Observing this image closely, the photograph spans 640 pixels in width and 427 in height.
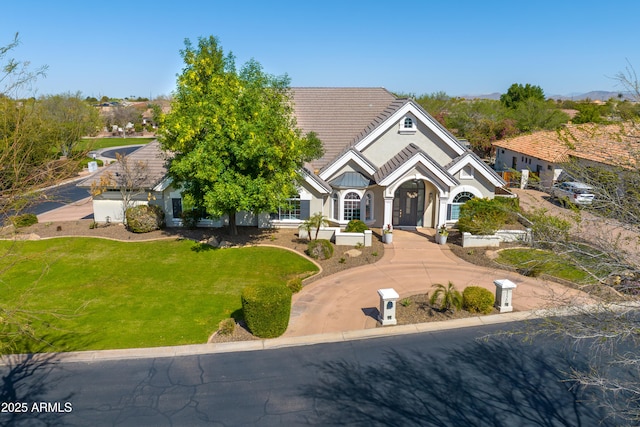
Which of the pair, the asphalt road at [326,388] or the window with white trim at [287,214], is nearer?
the asphalt road at [326,388]

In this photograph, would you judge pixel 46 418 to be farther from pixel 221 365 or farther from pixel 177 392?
pixel 221 365

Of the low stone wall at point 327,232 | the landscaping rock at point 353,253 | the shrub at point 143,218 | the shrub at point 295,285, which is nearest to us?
the shrub at point 295,285

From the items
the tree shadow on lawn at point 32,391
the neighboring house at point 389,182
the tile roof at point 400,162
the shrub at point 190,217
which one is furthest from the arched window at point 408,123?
the tree shadow on lawn at point 32,391

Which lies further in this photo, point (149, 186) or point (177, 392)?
point (149, 186)

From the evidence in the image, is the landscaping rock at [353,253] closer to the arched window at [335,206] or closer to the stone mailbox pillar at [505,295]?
the arched window at [335,206]

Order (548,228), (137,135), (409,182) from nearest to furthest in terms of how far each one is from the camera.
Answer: (548,228) < (409,182) < (137,135)

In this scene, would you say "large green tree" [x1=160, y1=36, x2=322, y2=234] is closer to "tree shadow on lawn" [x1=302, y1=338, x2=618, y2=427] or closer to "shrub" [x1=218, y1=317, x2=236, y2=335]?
"shrub" [x1=218, y1=317, x2=236, y2=335]

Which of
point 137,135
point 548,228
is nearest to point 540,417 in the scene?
point 548,228
